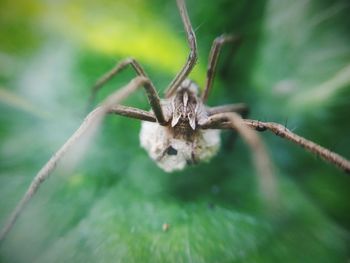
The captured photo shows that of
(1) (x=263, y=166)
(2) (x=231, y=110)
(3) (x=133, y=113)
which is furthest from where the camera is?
(2) (x=231, y=110)

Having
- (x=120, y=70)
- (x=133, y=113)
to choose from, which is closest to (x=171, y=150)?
(x=133, y=113)

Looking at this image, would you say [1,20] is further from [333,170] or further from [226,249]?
[333,170]

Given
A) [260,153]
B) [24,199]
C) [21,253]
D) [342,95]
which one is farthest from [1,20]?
[342,95]

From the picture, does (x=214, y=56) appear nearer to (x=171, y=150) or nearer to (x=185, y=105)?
(x=185, y=105)

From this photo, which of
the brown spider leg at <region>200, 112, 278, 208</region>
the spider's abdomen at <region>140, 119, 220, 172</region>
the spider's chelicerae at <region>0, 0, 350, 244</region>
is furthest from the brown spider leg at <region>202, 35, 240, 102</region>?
the brown spider leg at <region>200, 112, 278, 208</region>

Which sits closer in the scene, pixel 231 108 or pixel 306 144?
pixel 306 144

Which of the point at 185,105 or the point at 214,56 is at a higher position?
the point at 214,56

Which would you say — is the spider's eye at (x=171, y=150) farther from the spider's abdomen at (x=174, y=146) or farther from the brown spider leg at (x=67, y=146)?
the brown spider leg at (x=67, y=146)
